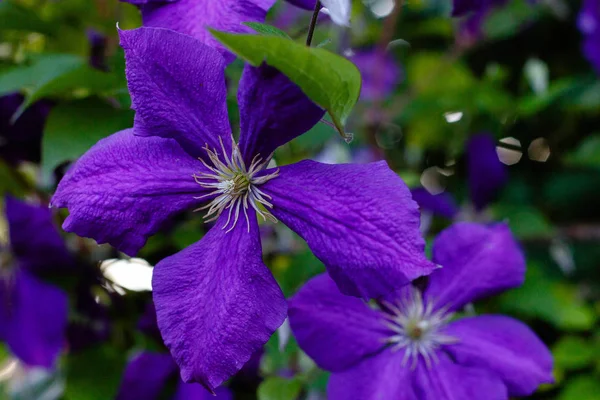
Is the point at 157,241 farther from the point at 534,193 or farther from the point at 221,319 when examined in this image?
the point at 534,193

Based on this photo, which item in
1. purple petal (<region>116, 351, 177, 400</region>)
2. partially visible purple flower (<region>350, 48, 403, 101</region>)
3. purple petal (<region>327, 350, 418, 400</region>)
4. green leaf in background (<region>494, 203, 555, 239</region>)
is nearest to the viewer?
purple petal (<region>327, 350, 418, 400</region>)

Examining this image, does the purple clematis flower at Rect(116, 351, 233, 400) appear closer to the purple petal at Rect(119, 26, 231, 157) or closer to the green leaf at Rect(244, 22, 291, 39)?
the purple petal at Rect(119, 26, 231, 157)

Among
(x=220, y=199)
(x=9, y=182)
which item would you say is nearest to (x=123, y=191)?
(x=220, y=199)

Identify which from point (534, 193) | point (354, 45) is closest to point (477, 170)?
point (534, 193)

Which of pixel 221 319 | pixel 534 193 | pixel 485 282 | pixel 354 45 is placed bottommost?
pixel 534 193

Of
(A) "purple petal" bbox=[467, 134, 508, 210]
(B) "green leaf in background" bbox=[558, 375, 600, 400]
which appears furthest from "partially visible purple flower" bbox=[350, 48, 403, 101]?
(B) "green leaf in background" bbox=[558, 375, 600, 400]
